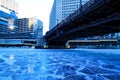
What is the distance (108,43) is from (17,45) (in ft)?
229

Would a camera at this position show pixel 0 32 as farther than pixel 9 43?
Yes

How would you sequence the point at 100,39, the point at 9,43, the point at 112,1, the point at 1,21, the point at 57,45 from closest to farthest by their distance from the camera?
the point at 112,1, the point at 57,45, the point at 100,39, the point at 9,43, the point at 1,21

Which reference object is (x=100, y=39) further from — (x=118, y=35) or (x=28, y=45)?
(x=28, y=45)

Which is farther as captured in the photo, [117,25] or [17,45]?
[17,45]

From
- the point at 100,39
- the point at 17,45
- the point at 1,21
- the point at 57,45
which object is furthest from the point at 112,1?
the point at 1,21

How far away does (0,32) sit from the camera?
589 ft

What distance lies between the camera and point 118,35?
14725 cm

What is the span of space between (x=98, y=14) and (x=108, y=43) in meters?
116

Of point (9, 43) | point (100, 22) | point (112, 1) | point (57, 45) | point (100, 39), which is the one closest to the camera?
point (112, 1)

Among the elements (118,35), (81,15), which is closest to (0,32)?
(118,35)

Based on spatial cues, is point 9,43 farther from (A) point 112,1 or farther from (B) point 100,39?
(A) point 112,1

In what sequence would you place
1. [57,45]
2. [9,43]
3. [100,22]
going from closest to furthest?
[100,22], [57,45], [9,43]

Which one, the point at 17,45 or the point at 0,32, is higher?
the point at 0,32

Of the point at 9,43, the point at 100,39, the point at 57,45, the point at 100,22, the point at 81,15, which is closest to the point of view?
the point at 100,22
